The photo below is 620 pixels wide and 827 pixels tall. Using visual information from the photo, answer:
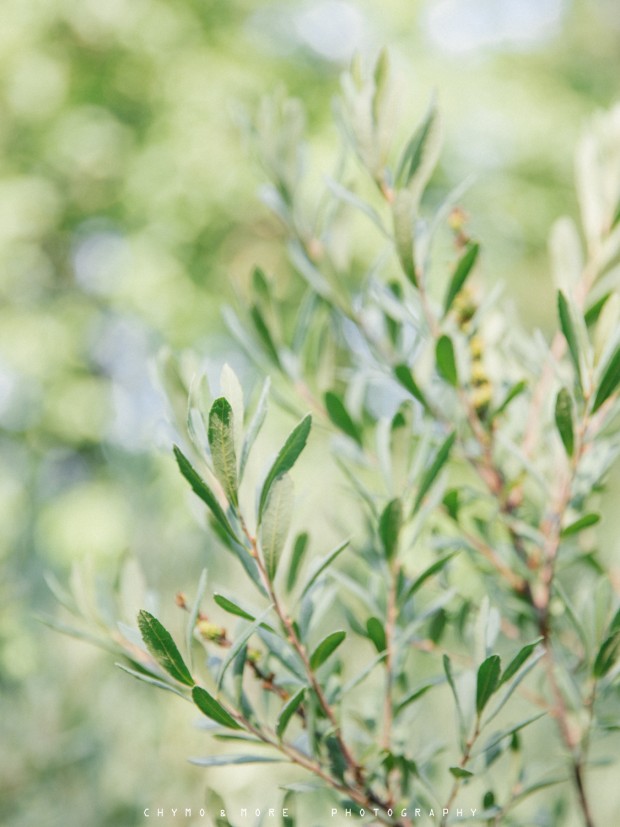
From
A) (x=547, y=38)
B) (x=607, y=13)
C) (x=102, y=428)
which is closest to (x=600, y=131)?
(x=102, y=428)

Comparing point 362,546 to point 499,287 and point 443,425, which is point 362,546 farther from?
point 499,287

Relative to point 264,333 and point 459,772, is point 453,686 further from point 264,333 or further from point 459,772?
point 264,333

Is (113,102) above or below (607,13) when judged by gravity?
below

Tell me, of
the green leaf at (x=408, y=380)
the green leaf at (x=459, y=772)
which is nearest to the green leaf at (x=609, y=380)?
the green leaf at (x=408, y=380)

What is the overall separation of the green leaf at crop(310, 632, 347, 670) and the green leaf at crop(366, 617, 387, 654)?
0.10 feet

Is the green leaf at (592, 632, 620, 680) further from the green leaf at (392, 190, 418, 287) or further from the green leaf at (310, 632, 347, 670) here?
the green leaf at (392, 190, 418, 287)

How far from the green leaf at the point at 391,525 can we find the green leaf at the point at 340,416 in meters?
0.12

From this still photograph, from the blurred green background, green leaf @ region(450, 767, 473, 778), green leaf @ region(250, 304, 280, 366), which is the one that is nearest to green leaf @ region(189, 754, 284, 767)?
green leaf @ region(450, 767, 473, 778)

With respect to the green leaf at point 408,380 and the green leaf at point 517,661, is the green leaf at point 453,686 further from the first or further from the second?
the green leaf at point 408,380

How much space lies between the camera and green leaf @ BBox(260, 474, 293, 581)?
423mm

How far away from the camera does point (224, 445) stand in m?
0.40

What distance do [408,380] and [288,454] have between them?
6.0 inches

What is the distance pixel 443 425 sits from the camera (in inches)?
23.7

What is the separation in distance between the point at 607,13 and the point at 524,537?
8.32 m
